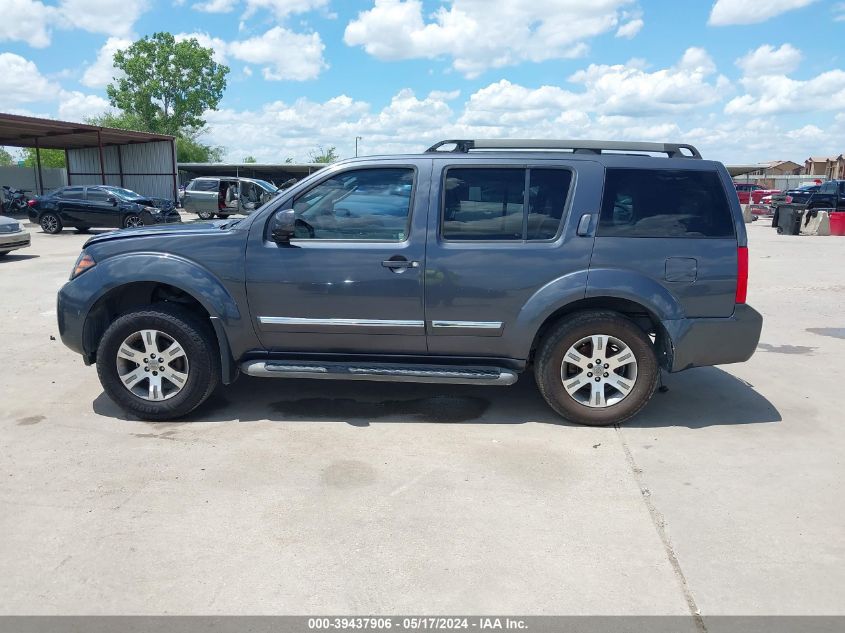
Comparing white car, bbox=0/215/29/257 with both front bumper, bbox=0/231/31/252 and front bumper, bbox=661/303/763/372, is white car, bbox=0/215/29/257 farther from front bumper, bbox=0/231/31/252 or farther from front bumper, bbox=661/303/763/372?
front bumper, bbox=661/303/763/372

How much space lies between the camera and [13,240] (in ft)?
44.3

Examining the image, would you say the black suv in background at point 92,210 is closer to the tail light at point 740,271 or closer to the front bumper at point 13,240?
the front bumper at point 13,240

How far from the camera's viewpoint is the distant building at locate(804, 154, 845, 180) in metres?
51.6

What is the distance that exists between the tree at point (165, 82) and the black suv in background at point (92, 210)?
46.0 m

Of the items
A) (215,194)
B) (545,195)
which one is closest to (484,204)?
(545,195)

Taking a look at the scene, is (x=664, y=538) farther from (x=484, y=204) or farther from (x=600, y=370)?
(x=484, y=204)

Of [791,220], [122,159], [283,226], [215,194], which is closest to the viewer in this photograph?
[283,226]

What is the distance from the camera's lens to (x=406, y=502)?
3.58 meters

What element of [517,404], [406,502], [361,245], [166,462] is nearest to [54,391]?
[166,462]

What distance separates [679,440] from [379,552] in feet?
7.93

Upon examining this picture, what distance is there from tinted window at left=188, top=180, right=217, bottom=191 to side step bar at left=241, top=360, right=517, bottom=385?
2207 centimetres

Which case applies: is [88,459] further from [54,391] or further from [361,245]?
[361,245]

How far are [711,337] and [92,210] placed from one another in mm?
20710

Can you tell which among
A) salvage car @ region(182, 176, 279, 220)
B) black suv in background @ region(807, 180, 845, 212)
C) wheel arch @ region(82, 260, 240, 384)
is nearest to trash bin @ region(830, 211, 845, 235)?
black suv in background @ region(807, 180, 845, 212)
